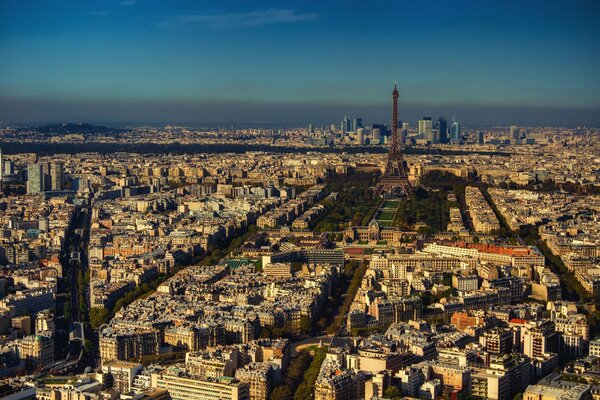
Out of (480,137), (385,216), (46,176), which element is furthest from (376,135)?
(385,216)

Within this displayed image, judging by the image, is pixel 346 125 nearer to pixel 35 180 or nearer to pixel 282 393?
pixel 35 180

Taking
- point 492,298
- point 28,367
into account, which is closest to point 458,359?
point 492,298

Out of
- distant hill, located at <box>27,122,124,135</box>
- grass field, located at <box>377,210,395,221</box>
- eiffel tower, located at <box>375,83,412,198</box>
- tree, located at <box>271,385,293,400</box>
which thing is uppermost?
distant hill, located at <box>27,122,124,135</box>

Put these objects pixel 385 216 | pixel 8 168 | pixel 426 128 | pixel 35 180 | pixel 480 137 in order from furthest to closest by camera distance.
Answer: pixel 426 128 < pixel 480 137 < pixel 8 168 < pixel 35 180 < pixel 385 216

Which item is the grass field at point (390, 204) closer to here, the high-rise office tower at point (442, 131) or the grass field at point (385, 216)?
the grass field at point (385, 216)

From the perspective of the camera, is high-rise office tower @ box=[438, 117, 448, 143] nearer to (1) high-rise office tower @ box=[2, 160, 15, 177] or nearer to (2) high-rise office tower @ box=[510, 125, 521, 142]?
(2) high-rise office tower @ box=[510, 125, 521, 142]

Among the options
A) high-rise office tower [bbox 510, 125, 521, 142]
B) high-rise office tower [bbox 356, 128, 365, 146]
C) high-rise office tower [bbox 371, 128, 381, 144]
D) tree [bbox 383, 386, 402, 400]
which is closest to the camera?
tree [bbox 383, 386, 402, 400]

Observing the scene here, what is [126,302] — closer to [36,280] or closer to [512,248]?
[36,280]

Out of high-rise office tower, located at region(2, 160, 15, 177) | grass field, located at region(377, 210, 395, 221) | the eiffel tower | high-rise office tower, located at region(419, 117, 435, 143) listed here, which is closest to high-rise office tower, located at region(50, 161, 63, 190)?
high-rise office tower, located at region(2, 160, 15, 177)
